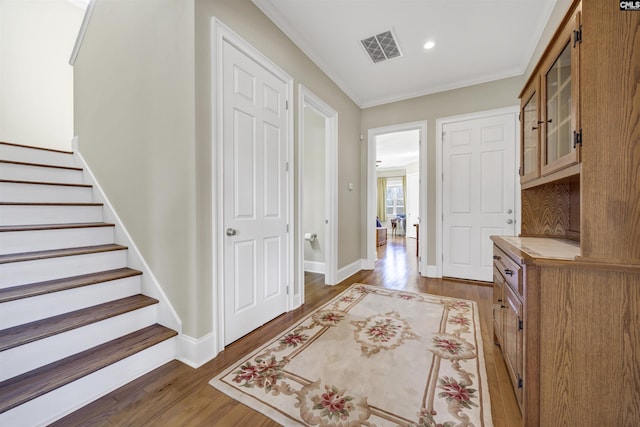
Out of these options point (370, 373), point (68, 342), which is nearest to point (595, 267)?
point (370, 373)

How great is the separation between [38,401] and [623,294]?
2.57 meters

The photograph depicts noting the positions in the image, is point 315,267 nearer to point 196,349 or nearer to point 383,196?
Answer: point 196,349

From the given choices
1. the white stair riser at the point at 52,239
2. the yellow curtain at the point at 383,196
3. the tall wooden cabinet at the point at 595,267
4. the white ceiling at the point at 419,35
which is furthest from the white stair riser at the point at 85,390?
the yellow curtain at the point at 383,196

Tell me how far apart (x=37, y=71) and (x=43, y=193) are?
7.51 ft

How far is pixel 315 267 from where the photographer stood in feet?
13.6

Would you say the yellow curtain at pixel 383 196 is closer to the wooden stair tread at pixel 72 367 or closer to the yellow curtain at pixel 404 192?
the yellow curtain at pixel 404 192

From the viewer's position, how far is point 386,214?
1054 centimetres

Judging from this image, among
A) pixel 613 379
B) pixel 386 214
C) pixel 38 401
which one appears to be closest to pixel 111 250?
pixel 38 401

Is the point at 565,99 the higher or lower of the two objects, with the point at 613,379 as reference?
higher

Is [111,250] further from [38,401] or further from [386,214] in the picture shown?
[386,214]

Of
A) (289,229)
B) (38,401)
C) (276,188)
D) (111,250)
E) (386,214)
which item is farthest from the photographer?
(386,214)

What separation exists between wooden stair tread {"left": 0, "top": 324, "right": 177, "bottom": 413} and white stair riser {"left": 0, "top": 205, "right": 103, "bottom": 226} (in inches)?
54.0

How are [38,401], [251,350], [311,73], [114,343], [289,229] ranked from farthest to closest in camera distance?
1. [311,73]
2. [289,229]
3. [251,350]
4. [114,343]
5. [38,401]

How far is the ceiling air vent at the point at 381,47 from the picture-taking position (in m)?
2.71
